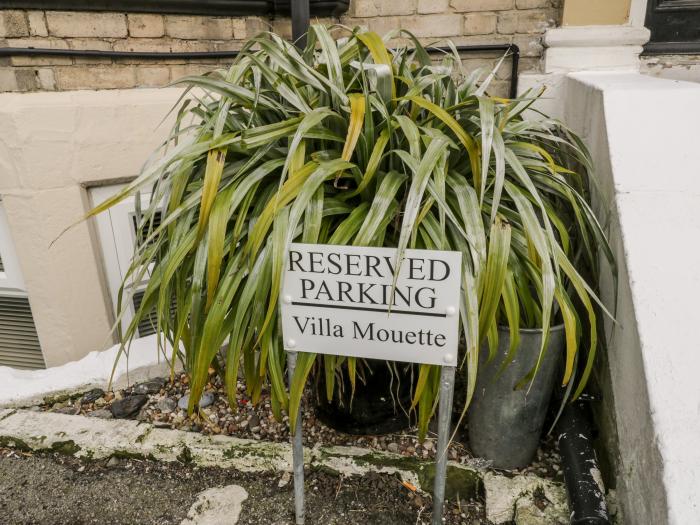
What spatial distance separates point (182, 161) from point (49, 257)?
49.4 inches

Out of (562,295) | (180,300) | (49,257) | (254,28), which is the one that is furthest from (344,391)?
(254,28)

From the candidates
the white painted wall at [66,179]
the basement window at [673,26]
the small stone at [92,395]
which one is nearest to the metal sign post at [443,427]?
the small stone at [92,395]

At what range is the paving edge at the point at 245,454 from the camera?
1390 millimetres

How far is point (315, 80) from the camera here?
1.42 m

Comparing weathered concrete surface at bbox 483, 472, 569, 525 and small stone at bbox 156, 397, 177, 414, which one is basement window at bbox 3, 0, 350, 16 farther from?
weathered concrete surface at bbox 483, 472, 569, 525

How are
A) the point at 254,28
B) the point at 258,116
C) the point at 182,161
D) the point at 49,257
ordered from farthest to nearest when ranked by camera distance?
the point at 254,28, the point at 49,257, the point at 258,116, the point at 182,161

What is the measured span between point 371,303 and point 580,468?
0.71 m

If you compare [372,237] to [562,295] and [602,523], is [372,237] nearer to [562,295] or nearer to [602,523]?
[562,295]

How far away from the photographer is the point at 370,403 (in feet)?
5.28

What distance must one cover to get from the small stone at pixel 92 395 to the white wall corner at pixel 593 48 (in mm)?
2448

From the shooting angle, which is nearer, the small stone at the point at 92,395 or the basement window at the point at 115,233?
the small stone at the point at 92,395

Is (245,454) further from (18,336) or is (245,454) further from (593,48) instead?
(593,48)

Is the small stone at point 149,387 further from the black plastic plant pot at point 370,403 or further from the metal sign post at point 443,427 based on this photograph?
the metal sign post at point 443,427

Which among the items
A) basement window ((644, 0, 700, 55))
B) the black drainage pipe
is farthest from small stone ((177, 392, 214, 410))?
basement window ((644, 0, 700, 55))
